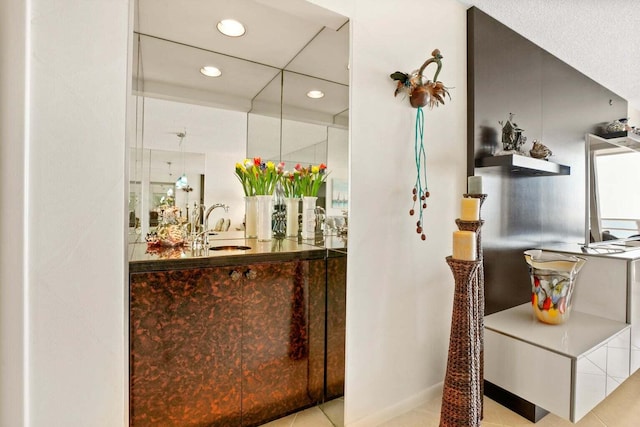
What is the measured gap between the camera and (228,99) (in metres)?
1.97

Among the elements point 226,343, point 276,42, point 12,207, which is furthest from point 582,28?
point 12,207

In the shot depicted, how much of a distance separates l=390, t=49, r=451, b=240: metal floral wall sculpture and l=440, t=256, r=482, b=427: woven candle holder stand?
0.35m

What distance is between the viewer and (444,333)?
6.26 ft

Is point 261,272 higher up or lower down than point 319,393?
higher up

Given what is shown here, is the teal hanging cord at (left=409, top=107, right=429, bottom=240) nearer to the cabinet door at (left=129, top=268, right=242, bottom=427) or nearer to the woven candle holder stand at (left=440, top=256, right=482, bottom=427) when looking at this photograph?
the woven candle holder stand at (left=440, top=256, right=482, bottom=427)

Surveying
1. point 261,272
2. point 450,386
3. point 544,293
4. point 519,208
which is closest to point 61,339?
point 261,272

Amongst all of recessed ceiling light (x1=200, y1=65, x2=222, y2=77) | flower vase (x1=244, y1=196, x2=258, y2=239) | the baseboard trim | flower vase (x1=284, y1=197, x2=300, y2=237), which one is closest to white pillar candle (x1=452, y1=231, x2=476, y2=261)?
the baseboard trim

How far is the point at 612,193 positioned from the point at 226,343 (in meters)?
3.17

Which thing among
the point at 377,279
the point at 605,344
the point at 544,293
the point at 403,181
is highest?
the point at 403,181

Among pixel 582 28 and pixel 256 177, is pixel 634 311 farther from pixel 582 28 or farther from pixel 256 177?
pixel 256 177

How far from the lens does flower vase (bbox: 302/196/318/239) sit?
209 cm

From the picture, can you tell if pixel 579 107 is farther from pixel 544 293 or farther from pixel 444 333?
pixel 444 333

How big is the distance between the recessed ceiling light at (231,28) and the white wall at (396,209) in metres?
0.52

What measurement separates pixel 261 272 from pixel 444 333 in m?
1.25
